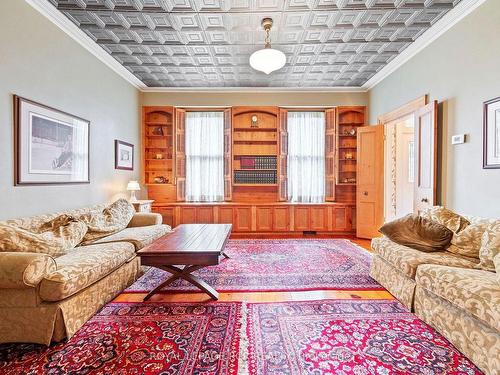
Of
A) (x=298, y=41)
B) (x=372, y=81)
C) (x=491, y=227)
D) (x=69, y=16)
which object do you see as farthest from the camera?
(x=372, y=81)

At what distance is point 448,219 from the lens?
8.82ft

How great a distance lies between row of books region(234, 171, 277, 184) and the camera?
17.9 feet

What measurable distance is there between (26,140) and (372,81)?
18.3 ft

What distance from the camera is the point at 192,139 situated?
217 inches

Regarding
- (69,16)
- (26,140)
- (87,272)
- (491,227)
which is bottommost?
(87,272)

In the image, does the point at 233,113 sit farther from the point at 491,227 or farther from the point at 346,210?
the point at 491,227

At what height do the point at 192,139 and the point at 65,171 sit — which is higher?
the point at 192,139

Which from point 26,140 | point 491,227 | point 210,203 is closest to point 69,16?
point 26,140

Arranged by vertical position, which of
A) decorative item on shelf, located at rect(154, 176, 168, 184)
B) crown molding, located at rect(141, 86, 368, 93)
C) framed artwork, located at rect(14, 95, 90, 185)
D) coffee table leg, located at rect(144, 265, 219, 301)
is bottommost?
coffee table leg, located at rect(144, 265, 219, 301)

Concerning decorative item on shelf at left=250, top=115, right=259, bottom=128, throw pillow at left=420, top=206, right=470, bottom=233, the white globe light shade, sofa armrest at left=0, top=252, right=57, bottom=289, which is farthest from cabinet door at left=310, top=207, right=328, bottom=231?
sofa armrest at left=0, top=252, right=57, bottom=289

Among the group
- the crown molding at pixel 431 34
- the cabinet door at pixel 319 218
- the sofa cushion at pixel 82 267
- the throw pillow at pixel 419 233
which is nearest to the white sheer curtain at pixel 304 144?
the cabinet door at pixel 319 218

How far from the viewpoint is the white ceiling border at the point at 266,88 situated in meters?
2.81

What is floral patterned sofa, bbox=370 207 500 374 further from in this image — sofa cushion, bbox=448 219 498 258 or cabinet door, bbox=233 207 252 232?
cabinet door, bbox=233 207 252 232

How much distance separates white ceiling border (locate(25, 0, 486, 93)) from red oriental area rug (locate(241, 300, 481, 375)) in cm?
331
